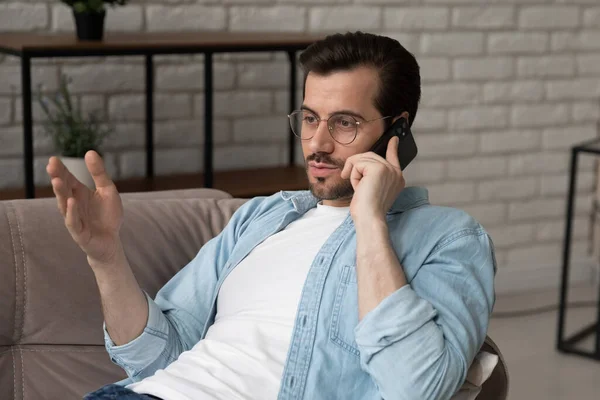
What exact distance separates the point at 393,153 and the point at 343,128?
0.11 m

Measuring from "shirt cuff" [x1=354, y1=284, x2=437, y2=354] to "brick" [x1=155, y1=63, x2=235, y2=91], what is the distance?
69.0 inches

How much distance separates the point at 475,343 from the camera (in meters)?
1.60

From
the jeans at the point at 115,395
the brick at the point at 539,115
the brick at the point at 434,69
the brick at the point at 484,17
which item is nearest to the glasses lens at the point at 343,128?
the jeans at the point at 115,395

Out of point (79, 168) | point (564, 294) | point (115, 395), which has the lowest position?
point (564, 294)

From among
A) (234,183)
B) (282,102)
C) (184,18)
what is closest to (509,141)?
(282,102)

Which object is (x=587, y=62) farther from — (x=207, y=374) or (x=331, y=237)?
(x=207, y=374)

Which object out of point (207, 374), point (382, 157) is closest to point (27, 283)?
point (207, 374)

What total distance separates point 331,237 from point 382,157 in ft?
0.57

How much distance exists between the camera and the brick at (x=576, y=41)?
3898mm

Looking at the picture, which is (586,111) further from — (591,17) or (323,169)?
(323,169)

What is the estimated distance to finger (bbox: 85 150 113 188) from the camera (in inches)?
62.1

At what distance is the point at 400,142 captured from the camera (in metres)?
1.84

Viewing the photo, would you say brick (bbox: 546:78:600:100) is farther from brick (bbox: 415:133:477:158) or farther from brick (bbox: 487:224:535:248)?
brick (bbox: 487:224:535:248)

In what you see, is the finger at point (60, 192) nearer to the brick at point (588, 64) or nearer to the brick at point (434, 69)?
the brick at point (434, 69)
